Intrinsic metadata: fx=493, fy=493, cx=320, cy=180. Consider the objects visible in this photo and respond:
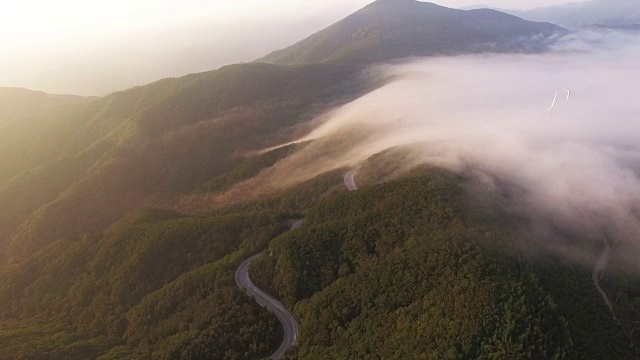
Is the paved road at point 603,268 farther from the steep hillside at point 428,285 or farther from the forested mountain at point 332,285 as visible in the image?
the steep hillside at point 428,285

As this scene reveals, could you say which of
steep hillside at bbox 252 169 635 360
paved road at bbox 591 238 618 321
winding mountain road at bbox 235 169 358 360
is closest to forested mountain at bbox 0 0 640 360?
steep hillside at bbox 252 169 635 360

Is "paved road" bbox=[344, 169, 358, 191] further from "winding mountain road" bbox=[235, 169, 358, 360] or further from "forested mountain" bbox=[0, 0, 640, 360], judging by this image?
"winding mountain road" bbox=[235, 169, 358, 360]

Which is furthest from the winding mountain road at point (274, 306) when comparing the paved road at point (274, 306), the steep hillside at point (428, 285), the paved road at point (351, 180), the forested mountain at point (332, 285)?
the paved road at point (351, 180)

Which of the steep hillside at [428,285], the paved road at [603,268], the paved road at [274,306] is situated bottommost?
the paved road at [603,268]

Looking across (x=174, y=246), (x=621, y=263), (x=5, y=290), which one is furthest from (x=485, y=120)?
(x=5, y=290)

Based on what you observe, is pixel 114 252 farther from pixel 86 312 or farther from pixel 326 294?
pixel 326 294

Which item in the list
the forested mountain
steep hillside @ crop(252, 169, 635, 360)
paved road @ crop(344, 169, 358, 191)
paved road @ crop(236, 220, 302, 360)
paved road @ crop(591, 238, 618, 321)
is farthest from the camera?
paved road @ crop(344, 169, 358, 191)
